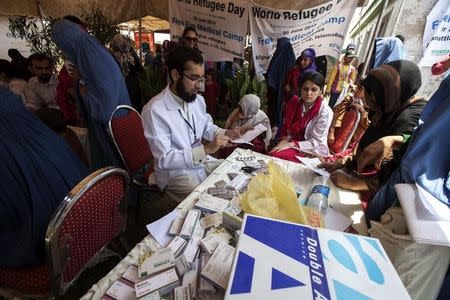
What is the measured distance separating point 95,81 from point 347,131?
9.01 ft

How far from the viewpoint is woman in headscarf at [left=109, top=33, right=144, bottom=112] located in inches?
149

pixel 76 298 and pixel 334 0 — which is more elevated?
pixel 334 0

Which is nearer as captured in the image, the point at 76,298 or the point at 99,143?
the point at 76,298

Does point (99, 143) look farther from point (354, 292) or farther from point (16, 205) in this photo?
point (354, 292)

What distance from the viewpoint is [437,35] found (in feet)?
10.8

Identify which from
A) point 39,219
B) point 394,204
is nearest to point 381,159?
point 394,204

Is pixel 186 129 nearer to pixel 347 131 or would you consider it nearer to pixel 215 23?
pixel 347 131

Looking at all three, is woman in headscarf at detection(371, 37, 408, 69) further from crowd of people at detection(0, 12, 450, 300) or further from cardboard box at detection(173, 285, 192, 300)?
cardboard box at detection(173, 285, 192, 300)

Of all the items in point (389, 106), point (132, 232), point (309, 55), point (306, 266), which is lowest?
point (132, 232)

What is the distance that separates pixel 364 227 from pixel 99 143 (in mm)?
1845

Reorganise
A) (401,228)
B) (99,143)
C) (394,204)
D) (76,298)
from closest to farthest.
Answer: (401,228) < (394,204) < (76,298) < (99,143)

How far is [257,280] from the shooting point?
0.44 meters

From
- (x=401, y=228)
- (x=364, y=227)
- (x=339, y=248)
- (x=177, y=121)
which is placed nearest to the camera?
(x=339, y=248)

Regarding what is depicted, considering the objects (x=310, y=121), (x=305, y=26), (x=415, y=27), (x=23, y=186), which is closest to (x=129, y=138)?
(x=23, y=186)
